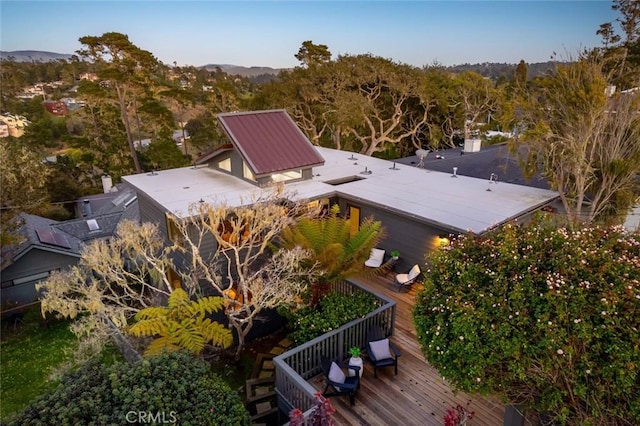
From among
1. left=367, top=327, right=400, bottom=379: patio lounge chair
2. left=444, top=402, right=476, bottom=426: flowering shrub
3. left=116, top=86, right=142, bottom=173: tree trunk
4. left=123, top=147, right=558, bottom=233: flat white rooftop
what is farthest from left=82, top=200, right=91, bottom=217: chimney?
left=444, top=402, right=476, bottom=426: flowering shrub

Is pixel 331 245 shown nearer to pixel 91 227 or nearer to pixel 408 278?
pixel 408 278

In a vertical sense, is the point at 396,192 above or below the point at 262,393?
above

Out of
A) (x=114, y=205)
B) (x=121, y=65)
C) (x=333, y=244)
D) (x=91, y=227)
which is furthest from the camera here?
(x=121, y=65)

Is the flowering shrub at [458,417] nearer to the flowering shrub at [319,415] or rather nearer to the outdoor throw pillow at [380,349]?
the outdoor throw pillow at [380,349]

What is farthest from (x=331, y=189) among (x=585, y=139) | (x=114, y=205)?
(x=114, y=205)

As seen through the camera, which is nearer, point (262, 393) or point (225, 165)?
point (262, 393)

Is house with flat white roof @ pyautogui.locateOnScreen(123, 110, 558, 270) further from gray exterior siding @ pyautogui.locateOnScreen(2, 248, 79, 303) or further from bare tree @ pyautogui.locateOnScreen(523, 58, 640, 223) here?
gray exterior siding @ pyautogui.locateOnScreen(2, 248, 79, 303)
